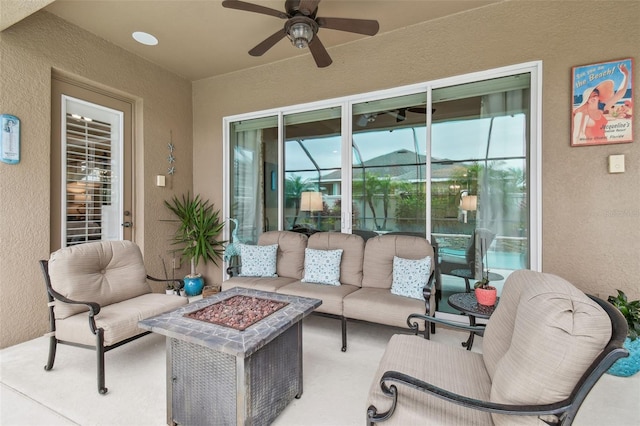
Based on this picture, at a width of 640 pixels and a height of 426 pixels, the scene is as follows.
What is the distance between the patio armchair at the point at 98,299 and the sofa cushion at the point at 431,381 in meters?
1.88

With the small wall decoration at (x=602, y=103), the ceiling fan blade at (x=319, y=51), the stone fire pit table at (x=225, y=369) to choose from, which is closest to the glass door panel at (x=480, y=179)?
the small wall decoration at (x=602, y=103)

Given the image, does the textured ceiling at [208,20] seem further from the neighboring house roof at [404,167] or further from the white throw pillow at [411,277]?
the white throw pillow at [411,277]

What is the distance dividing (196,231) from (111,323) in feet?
7.42

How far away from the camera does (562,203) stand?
106 inches

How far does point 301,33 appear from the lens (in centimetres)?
240

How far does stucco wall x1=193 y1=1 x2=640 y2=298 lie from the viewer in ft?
8.14

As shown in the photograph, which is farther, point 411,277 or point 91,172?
point 91,172

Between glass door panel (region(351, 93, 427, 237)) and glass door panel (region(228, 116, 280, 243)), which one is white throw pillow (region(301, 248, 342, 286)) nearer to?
glass door panel (region(351, 93, 427, 237))

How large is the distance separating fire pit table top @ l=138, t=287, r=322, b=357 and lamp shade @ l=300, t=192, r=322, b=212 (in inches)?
76.2

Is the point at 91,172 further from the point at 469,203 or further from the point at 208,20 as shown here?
the point at 469,203

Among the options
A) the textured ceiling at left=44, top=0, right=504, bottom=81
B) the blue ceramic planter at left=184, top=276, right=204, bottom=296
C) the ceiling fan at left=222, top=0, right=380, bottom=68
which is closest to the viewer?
the ceiling fan at left=222, top=0, right=380, bottom=68

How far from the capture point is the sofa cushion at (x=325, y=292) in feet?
9.14

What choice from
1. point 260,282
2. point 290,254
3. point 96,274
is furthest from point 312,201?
point 96,274

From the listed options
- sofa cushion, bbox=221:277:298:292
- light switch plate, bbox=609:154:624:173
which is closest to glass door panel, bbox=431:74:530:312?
light switch plate, bbox=609:154:624:173
